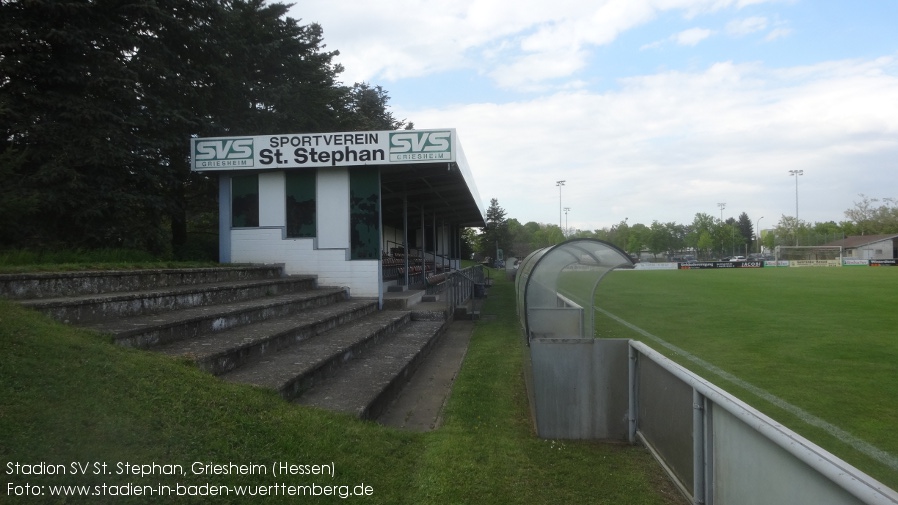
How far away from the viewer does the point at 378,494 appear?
3.66 meters

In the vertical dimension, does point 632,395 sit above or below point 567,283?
below

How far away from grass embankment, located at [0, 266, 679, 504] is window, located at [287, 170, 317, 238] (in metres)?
7.58

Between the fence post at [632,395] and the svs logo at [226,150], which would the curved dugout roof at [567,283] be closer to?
the fence post at [632,395]

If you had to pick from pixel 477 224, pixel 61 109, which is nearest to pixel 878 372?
pixel 61 109

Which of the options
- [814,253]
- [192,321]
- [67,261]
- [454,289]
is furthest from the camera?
[814,253]

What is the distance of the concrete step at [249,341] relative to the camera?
5.21m

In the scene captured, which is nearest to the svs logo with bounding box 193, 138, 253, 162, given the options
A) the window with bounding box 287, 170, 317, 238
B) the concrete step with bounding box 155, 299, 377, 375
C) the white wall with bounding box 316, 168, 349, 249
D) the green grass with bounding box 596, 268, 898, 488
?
the window with bounding box 287, 170, 317, 238

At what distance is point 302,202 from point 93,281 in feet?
20.3

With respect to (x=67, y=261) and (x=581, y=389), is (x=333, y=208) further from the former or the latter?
(x=581, y=389)

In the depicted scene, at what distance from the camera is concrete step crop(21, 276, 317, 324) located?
17.3ft

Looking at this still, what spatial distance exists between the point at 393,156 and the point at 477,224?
63.6 feet

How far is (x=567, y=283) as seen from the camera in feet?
26.2

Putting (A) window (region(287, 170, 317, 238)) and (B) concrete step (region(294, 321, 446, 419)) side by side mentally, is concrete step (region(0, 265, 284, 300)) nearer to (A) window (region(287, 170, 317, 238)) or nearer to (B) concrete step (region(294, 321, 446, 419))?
(B) concrete step (region(294, 321, 446, 419))

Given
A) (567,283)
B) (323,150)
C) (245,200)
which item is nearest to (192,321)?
(567,283)
